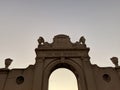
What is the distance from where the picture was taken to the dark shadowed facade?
56.5 ft

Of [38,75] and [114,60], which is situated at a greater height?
[114,60]

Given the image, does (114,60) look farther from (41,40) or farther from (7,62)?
(7,62)

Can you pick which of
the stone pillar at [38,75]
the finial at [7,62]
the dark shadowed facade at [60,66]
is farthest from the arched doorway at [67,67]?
the finial at [7,62]

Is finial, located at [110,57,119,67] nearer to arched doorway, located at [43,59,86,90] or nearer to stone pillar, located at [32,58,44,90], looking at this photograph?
arched doorway, located at [43,59,86,90]

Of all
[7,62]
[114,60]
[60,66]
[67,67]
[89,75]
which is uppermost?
[114,60]

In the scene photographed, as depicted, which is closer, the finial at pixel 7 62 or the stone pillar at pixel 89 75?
the stone pillar at pixel 89 75

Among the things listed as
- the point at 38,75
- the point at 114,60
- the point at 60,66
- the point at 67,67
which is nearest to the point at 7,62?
the point at 38,75

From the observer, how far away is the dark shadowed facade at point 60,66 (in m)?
17.2

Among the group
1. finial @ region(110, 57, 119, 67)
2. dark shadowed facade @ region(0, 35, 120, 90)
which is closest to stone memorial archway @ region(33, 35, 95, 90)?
dark shadowed facade @ region(0, 35, 120, 90)

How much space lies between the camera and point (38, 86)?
16.5 m

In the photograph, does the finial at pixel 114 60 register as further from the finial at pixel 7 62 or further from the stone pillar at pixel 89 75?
the finial at pixel 7 62

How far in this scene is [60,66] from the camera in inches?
750

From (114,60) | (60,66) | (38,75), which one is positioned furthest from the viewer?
(114,60)

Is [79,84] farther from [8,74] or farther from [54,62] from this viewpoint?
[8,74]
